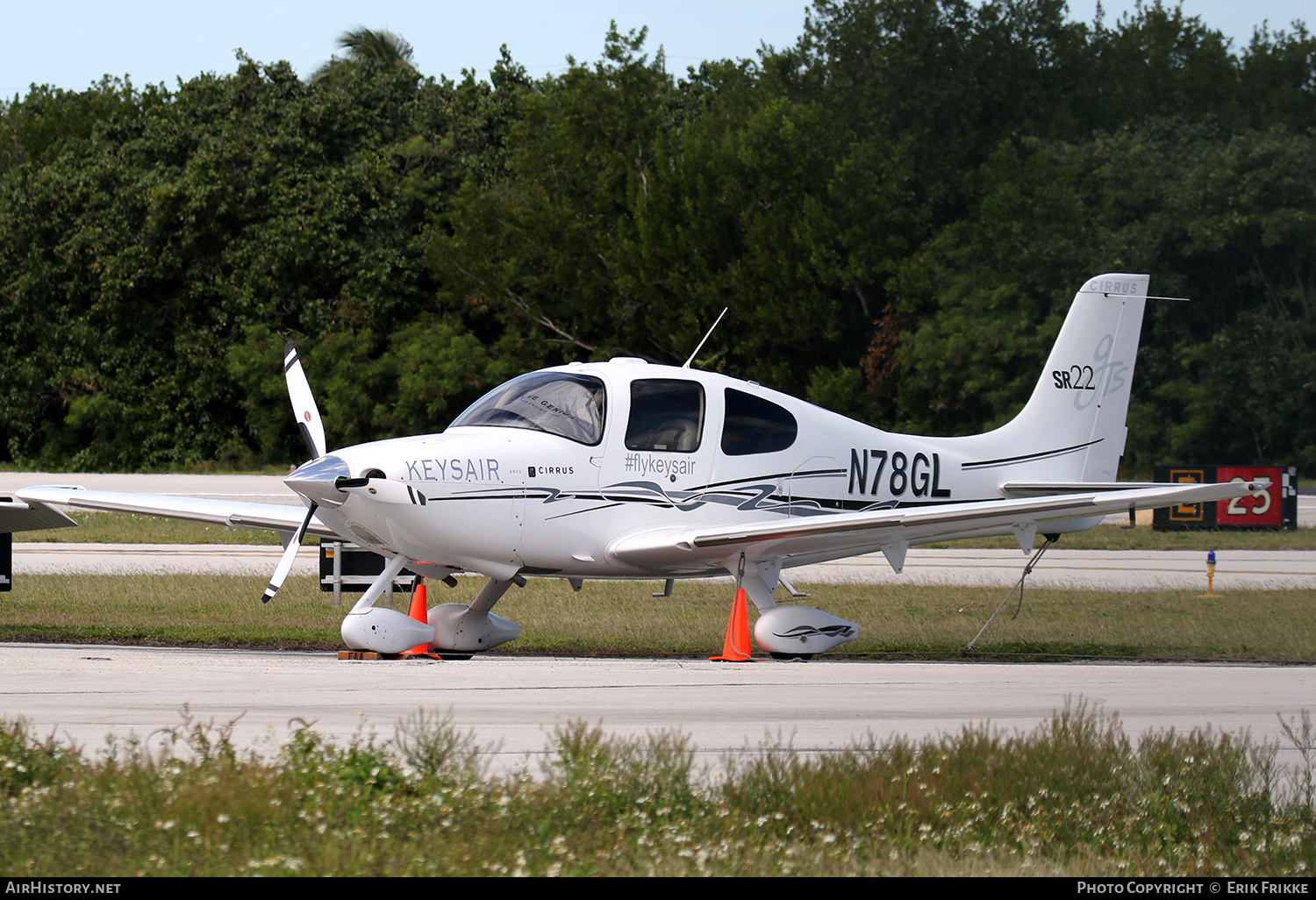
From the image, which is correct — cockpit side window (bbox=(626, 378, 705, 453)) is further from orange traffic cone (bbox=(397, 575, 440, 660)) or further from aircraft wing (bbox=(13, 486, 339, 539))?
aircraft wing (bbox=(13, 486, 339, 539))

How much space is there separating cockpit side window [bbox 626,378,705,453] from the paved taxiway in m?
1.97

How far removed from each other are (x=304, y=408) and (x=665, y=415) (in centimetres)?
328

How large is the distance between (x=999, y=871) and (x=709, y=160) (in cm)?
4091

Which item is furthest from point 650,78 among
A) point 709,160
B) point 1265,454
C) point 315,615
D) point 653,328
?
point 315,615

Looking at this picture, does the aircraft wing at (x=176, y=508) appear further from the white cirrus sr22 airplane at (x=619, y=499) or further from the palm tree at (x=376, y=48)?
the palm tree at (x=376, y=48)

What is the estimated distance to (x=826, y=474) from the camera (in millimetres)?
12633

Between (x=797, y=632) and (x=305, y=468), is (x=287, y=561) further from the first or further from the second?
(x=797, y=632)

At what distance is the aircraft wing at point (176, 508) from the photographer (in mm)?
12820

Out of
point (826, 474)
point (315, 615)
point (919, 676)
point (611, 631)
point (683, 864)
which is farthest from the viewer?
point (315, 615)

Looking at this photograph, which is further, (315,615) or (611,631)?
(315,615)

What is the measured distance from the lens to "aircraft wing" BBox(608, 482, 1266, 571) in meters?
10.7

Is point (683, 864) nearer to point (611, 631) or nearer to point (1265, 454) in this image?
point (611, 631)

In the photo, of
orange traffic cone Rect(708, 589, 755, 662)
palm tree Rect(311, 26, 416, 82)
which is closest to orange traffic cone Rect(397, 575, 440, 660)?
orange traffic cone Rect(708, 589, 755, 662)

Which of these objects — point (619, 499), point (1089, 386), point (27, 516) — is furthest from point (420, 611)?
point (1089, 386)
